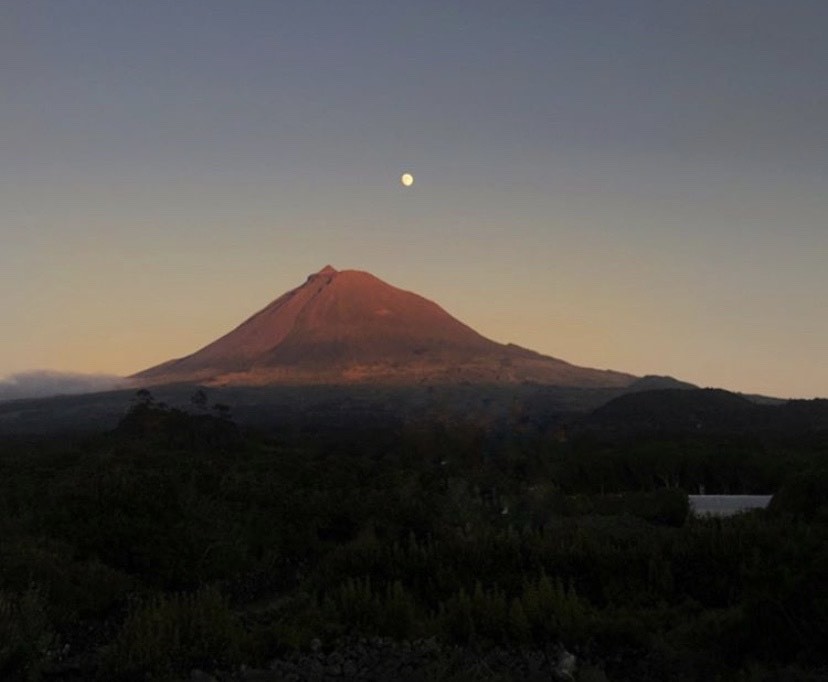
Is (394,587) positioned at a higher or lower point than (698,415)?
lower

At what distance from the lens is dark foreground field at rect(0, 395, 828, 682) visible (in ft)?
28.2

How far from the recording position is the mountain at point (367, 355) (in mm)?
162500

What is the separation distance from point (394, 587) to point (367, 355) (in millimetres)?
162957

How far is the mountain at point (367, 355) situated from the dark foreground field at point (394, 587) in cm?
13287

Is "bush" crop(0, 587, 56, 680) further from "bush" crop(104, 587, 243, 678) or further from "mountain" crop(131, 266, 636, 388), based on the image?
"mountain" crop(131, 266, 636, 388)

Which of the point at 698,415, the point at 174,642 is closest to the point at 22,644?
the point at 174,642

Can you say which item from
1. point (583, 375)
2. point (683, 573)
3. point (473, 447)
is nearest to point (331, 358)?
point (583, 375)

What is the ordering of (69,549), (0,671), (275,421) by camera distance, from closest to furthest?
(0,671)
(69,549)
(275,421)

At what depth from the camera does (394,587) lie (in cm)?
1134

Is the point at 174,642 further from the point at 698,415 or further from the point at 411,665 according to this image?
the point at 698,415

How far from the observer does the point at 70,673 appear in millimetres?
8828

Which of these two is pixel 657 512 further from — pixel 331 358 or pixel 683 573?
pixel 331 358

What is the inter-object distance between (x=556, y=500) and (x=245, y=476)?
867 cm

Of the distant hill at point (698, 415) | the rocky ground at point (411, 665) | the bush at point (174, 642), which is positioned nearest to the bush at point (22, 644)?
the bush at point (174, 642)
